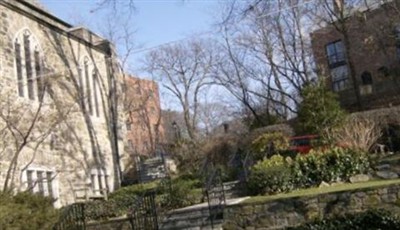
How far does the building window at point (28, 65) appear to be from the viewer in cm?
2109

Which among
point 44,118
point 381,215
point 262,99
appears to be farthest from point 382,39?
point 381,215

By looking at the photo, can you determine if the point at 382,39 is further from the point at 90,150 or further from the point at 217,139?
the point at 90,150

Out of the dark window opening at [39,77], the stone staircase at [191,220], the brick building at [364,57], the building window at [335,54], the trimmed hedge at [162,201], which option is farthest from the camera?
the building window at [335,54]

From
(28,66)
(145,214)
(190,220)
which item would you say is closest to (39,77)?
(28,66)

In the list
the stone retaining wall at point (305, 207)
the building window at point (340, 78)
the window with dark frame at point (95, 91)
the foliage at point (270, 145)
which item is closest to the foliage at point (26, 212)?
the stone retaining wall at point (305, 207)

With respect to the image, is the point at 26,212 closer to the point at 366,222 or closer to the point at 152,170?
the point at 366,222

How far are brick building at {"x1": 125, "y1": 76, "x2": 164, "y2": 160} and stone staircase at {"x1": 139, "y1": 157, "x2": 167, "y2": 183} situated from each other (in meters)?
15.5

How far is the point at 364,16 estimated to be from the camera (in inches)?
1283

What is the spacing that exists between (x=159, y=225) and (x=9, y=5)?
1076 cm

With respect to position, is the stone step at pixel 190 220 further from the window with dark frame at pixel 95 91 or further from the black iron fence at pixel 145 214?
the window with dark frame at pixel 95 91

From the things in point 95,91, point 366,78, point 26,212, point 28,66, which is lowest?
point 26,212

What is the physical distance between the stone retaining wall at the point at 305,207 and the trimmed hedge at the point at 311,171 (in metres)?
3.16

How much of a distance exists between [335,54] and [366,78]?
370 cm

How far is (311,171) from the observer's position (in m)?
17.5
